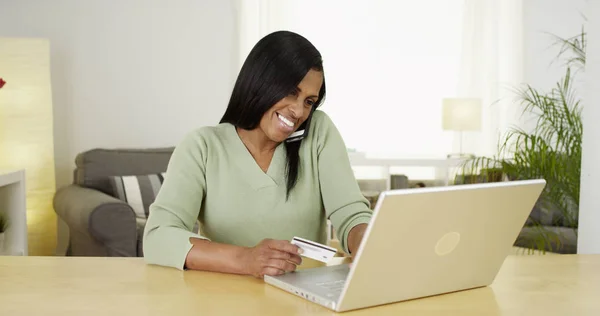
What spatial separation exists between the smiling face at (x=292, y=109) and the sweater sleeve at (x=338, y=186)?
0.52ft

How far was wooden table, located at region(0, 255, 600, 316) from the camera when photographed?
1298 mm

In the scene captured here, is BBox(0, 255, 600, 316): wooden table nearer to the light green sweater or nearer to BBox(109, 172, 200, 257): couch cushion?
the light green sweater

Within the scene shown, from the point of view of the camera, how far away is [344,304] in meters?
1.28

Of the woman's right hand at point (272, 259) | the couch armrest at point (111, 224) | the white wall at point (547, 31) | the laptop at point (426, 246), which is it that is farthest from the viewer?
the white wall at point (547, 31)

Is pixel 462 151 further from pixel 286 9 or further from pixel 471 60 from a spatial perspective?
pixel 286 9

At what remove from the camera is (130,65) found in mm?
5348

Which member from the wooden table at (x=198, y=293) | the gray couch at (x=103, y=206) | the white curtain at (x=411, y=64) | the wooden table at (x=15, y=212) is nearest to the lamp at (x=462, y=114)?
the white curtain at (x=411, y=64)

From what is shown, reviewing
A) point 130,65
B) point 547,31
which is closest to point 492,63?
point 547,31

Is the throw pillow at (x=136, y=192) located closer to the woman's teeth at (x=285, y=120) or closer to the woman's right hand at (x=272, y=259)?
the woman's teeth at (x=285, y=120)

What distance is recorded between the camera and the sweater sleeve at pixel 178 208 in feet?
5.38

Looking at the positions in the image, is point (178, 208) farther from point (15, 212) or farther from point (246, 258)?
point (15, 212)

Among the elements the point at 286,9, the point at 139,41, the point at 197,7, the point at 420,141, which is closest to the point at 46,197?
the point at 139,41

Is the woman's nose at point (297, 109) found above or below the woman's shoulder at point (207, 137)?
above

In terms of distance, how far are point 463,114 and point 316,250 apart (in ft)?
13.3
